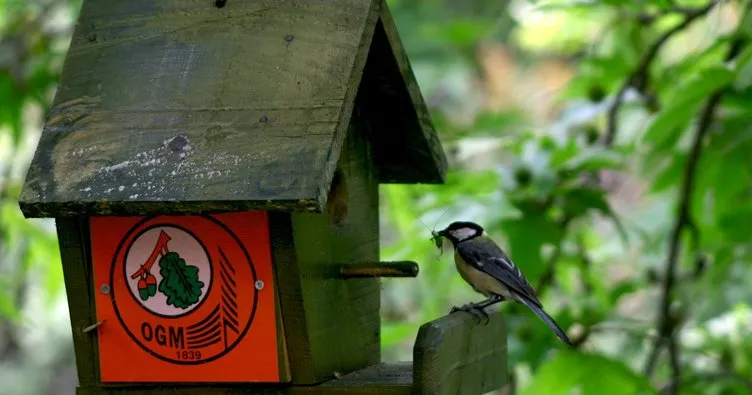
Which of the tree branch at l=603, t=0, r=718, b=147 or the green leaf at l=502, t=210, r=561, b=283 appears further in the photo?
the tree branch at l=603, t=0, r=718, b=147

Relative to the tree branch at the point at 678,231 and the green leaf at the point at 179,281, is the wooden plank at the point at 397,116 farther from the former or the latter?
the tree branch at the point at 678,231

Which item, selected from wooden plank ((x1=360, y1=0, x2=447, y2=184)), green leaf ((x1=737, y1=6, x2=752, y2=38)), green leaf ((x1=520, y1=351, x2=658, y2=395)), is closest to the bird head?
wooden plank ((x1=360, y1=0, x2=447, y2=184))

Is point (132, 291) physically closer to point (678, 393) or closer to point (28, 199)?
point (28, 199)

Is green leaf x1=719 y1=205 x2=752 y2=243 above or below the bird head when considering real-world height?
below

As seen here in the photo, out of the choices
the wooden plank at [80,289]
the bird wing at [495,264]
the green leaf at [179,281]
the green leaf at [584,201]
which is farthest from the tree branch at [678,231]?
the wooden plank at [80,289]

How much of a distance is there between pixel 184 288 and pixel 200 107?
37 cm

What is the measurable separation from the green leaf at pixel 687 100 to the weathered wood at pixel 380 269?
66cm

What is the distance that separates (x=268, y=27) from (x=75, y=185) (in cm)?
51

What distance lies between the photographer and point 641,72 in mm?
3588

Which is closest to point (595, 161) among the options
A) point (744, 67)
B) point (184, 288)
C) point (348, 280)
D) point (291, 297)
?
point (744, 67)

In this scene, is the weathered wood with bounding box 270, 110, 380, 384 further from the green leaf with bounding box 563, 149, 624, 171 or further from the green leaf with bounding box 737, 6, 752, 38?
the green leaf with bounding box 737, 6, 752, 38

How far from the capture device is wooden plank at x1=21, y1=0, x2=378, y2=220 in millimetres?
2035

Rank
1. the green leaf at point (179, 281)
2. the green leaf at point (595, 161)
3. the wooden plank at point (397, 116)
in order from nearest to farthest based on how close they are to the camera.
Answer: the green leaf at point (179, 281)
the wooden plank at point (397, 116)
the green leaf at point (595, 161)

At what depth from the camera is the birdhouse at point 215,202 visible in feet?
6.84
